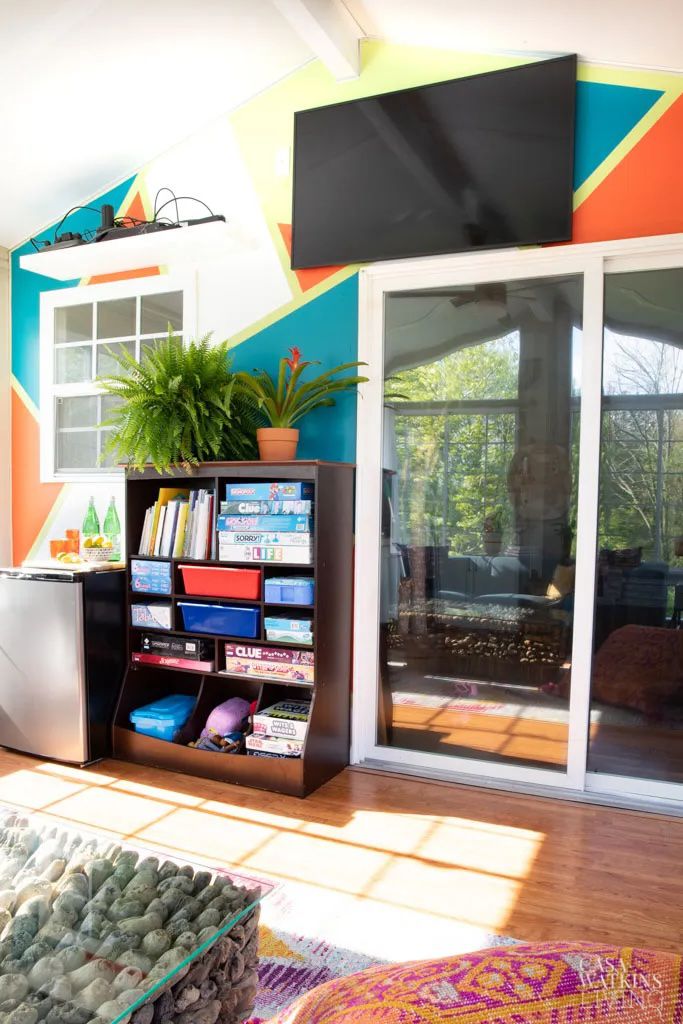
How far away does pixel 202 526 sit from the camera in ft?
11.2

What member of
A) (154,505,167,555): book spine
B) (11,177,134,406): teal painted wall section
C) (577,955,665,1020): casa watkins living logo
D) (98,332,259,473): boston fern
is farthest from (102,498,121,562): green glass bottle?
(577,955,665,1020): casa watkins living logo

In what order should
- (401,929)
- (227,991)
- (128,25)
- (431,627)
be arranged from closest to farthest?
(227,991) → (401,929) → (128,25) → (431,627)

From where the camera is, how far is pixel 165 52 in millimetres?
3244

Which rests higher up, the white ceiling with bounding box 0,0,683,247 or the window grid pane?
the white ceiling with bounding box 0,0,683,247

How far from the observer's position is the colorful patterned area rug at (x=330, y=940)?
1950 mm

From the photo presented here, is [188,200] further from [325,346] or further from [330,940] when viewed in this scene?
[330,940]

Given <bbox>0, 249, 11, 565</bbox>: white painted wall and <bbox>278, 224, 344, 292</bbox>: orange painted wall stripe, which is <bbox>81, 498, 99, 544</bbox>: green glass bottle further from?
<bbox>278, 224, 344, 292</bbox>: orange painted wall stripe

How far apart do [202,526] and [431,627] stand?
1.14 m

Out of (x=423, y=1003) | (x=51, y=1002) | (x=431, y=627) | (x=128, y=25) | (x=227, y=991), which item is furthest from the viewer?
(x=431, y=627)

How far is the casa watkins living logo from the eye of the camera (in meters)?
0.90

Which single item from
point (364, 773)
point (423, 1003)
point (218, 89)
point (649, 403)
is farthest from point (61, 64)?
point (423, 1003)

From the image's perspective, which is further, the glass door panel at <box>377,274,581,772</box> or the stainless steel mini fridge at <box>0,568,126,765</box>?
the stainless steel mini fridge at <box>0,568,126,765</box>

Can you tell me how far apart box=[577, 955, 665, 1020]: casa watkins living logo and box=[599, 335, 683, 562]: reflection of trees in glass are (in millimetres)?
2355

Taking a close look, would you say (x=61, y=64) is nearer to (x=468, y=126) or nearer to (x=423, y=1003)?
(x=468, y=126)
